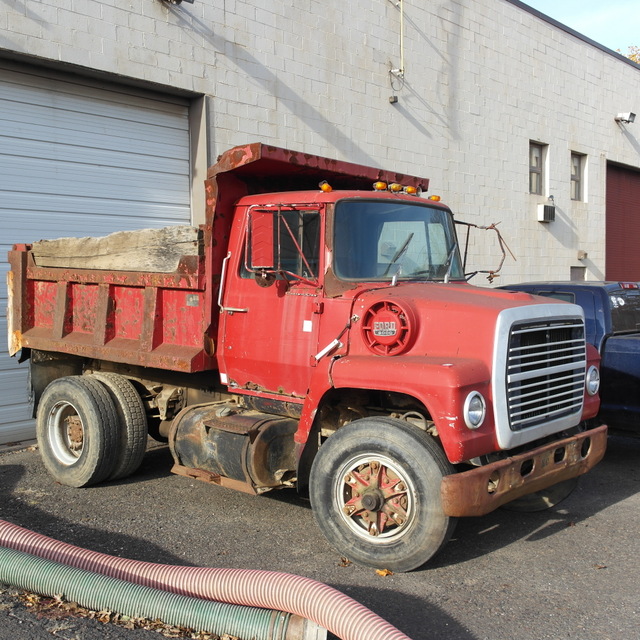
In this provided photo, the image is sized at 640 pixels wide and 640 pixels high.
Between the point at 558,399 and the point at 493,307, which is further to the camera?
the point at 558,399

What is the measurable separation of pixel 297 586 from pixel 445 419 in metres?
1.36

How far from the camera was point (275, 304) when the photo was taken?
580cm

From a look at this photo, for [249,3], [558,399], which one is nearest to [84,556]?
[558,399]

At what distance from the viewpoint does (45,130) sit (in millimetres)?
9133

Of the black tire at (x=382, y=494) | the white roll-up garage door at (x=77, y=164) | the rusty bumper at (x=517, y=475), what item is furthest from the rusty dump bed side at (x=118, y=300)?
the rusty bumper at (x=517, y=475)

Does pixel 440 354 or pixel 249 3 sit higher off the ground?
pixel 249 3

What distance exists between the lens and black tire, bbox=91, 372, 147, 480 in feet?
22.7

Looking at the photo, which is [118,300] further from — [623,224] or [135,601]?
[623,224]

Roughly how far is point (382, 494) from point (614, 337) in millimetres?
4125

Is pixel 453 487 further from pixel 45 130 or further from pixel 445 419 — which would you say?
pixel 45 130

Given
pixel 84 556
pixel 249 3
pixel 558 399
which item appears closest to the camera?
pixel 84 556

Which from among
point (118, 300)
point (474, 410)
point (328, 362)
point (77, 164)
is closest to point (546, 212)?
point (77, 164)

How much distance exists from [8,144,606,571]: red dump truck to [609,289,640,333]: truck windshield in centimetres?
217

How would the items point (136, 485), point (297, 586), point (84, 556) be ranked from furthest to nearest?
point (136, 485), point (84, 556), point (297, 586)
